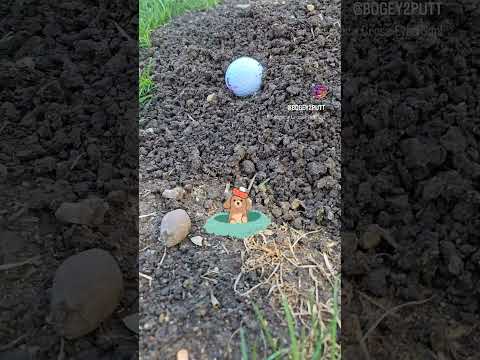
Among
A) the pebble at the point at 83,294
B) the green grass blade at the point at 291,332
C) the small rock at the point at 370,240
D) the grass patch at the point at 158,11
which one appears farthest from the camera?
the grass patch at the point at 158,11

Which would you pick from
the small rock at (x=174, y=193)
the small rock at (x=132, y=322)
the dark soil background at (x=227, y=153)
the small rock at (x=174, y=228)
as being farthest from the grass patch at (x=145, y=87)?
the small rock at (x=132, y=322)

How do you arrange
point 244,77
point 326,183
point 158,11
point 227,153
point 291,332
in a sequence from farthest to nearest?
point 158,11 → point 244,77 → point 227,153 → point 326,183 → point 291,332

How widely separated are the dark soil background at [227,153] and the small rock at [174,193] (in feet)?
0.05

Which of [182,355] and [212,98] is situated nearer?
[182,355]

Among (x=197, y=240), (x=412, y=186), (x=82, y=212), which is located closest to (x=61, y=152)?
(x=82, y=212)

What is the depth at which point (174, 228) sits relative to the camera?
1303 millimetres

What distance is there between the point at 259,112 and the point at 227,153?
0.60 ft

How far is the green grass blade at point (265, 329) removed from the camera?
1090 millimetres

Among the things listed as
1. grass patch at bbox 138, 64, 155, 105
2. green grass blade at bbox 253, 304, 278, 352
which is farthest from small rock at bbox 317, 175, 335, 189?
grass patch at bbox 138, 64, 155, 105

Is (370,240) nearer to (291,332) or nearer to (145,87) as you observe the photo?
(291,332)

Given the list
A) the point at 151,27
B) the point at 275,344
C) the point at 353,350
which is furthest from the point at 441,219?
the point at 151,27

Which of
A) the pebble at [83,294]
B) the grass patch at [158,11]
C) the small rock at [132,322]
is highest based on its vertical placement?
the grass patch at [158,11]

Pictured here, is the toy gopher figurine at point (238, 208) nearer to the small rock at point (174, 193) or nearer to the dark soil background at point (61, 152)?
the small rock at point (174, 193)

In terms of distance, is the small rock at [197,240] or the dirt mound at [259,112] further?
the dirt mound at [259,112]
